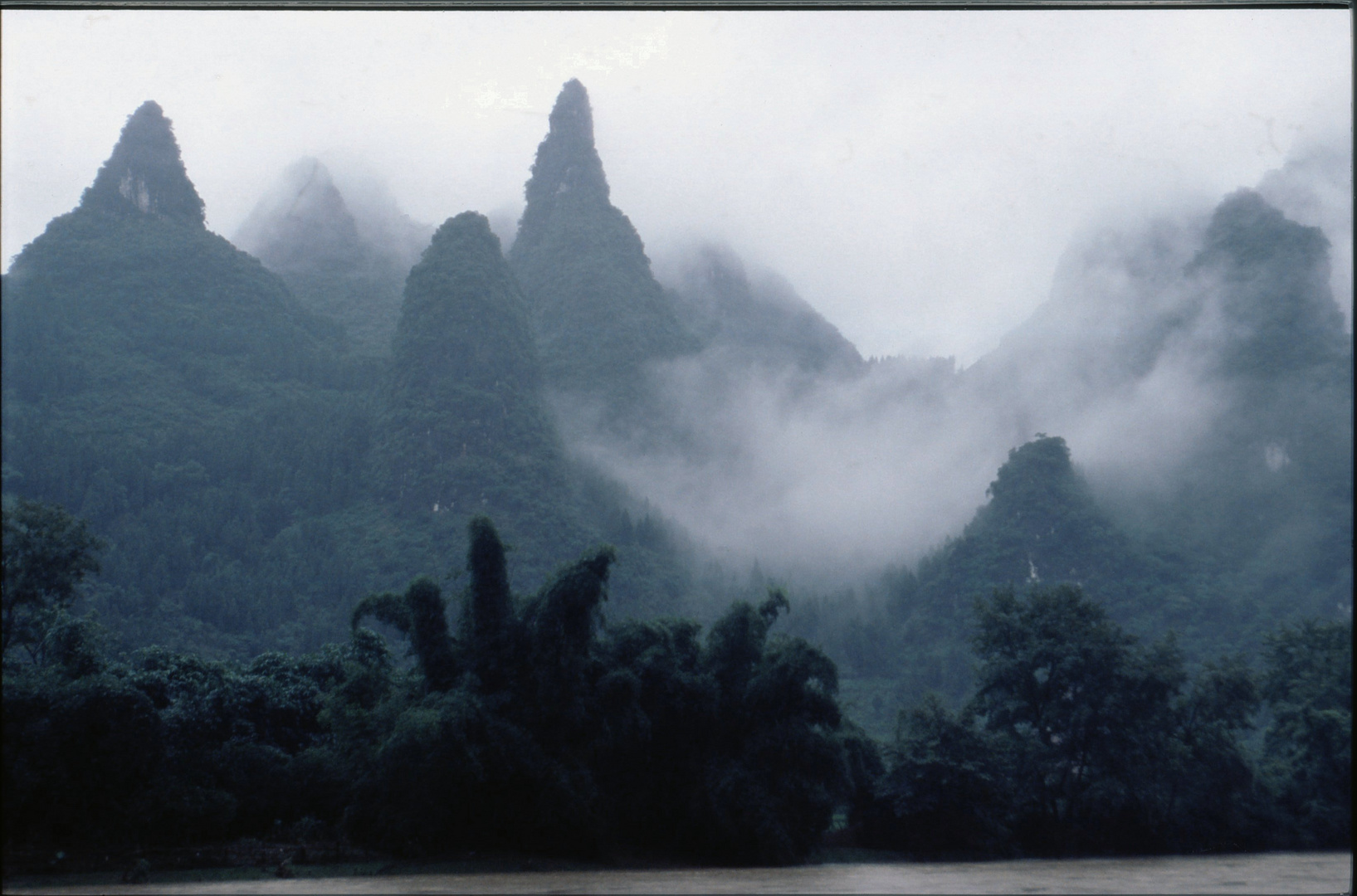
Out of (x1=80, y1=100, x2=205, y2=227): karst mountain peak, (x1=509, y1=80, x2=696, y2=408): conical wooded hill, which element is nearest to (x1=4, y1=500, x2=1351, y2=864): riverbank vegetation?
(x1=509, y1=80, x2=696, y2=408): conical wooded hill

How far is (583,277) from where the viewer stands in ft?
177

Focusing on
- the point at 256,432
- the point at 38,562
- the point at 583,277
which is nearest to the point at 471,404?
the point at 256,432

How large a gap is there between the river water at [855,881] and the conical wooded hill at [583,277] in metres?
38.5

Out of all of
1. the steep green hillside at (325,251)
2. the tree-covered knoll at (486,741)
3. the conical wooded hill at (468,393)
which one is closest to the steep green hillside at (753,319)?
the conical wooded hill at (468,393)

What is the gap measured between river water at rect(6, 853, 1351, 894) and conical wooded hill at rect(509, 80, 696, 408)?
38476 millimetres

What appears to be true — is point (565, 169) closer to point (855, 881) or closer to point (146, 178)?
point (146, 178)

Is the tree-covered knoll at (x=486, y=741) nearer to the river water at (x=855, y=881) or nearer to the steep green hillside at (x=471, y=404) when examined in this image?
the river water at (x=855, y=881)

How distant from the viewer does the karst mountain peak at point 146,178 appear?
4594cm

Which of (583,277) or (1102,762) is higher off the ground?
(583,277)

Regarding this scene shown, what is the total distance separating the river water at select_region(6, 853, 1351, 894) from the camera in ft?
27.1

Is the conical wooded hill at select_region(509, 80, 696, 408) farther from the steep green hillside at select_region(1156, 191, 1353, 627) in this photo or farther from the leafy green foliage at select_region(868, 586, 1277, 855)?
the leafy green foliage at select_region(868, 586, 1277, 855)

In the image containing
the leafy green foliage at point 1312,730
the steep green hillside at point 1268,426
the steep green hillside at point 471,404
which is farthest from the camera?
the steep green hillside at point 471,404

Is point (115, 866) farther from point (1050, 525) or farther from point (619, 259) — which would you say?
point (619, 259)

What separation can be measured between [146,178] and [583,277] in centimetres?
2009
